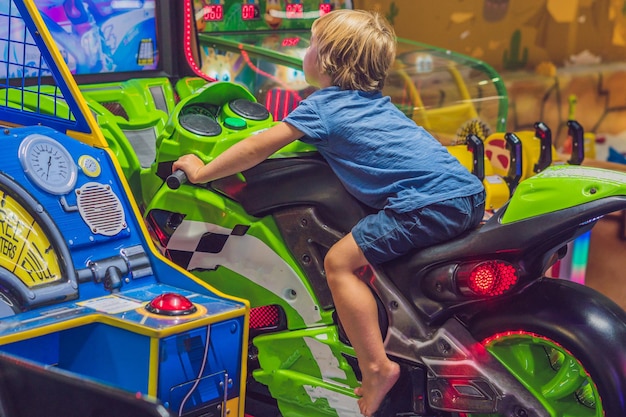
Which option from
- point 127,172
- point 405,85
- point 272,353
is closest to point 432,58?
point 405,85

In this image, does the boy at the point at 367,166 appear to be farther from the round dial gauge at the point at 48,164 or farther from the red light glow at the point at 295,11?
the red light glow at the point at 295,11

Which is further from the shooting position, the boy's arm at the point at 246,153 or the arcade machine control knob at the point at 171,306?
the boy's arm at the point at 246,153

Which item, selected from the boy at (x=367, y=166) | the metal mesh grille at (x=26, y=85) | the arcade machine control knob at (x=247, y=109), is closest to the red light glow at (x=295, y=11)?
the metal mesh grille at (x=26, y=85)

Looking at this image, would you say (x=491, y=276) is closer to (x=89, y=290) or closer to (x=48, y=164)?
(x=89, y=290)

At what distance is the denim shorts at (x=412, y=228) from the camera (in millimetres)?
1896

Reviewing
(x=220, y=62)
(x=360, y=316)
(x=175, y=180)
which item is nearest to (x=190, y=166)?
(x=175, y=180)

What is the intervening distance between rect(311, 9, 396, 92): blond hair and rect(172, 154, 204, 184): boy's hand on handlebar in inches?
15.7

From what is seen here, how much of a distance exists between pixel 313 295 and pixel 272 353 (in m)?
0.21

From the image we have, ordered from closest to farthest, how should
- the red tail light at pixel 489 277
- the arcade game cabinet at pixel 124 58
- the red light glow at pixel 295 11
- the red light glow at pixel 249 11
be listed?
the red tail light at pixel 489 277
the arcade game cabinet at pixel 124 58
the red light glow at pixel 249 11
the red light glow at pixel 295 11

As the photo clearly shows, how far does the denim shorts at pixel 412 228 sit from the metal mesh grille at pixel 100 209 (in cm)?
61

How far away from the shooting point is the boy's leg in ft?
6.31

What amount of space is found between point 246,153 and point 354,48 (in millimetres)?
370

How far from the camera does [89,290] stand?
1.96 m

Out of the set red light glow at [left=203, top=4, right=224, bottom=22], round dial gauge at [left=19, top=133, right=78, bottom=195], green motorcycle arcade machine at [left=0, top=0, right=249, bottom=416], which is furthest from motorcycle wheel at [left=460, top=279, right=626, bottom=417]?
Result: red light glow at [left=203, top=4, right=224, bottom=22]
